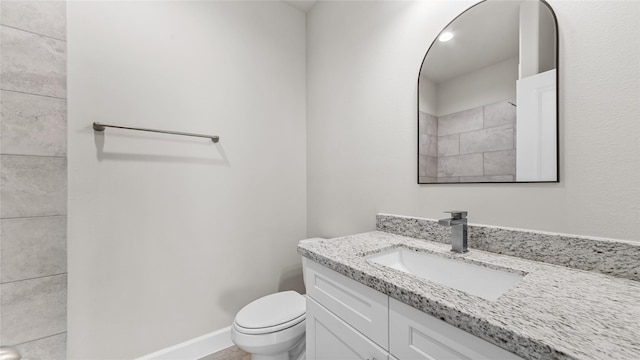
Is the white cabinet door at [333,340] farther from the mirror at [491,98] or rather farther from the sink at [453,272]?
the mirror at [491,98]

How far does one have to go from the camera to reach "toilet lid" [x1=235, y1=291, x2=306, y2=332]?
4.04 ft

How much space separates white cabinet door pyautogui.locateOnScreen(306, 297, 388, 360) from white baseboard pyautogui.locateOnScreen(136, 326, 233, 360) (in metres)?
0.89

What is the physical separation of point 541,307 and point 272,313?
116 cm

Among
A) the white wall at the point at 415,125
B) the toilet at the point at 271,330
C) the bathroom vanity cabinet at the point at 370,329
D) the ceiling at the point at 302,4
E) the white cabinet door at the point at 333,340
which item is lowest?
the toilet at the point at 271,330

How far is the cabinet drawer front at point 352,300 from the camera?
0.72 meters

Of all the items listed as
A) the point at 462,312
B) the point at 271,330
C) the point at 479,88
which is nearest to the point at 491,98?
the point at 479,88

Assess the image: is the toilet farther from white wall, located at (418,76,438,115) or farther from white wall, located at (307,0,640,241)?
white wall, located at (418,76,438,115)

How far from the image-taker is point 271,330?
120 centimetres

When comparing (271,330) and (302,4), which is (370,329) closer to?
(271,330)

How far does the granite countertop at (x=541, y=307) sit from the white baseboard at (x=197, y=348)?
126cm

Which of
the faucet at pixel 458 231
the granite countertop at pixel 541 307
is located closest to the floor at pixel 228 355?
the granite countertop at pixel 541 307

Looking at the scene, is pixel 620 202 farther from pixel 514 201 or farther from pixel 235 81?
pixel 235 81

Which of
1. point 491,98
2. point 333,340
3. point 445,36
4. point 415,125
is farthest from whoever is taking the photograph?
point 415,125

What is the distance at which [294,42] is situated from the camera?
2021 mm
